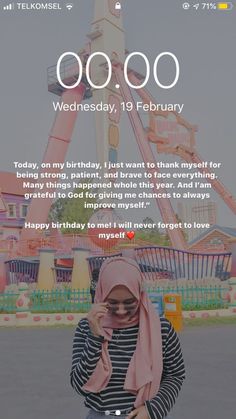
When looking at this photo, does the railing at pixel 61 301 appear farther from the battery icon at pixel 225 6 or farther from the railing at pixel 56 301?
the battery icon at pixel 225 6

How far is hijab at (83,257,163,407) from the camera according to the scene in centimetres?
122

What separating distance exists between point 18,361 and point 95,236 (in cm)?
296

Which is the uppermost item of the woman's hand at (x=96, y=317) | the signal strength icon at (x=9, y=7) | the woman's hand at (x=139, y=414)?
the signal strength icon at (x=9, y=7)

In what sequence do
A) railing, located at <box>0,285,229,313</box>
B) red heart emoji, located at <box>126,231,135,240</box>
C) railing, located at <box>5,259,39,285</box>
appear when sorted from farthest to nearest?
1. railing, located at <box>5,259,39,285</box>
2. railing, located at <box>0,285,229,313</box>
3. red heart emoji, located at <box>126,231,135,240</box>

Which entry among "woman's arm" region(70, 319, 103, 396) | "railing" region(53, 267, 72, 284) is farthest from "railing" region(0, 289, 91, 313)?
"woman's arm" region(70, 319, 103, 396)

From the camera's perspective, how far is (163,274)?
8922mm

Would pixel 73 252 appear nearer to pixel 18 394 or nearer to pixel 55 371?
pixel 55 371

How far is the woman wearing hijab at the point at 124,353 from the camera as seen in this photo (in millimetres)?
1228

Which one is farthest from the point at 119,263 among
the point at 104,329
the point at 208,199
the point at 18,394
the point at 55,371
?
the point at 208,199

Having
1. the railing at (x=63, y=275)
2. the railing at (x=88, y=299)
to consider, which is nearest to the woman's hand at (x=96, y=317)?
the railing at (x=88, y=299)

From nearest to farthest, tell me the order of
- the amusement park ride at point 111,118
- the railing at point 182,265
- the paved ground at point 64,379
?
the paved ground at point 64,379 < the amusement park ride at point 111,118 < the railing at point 182,265


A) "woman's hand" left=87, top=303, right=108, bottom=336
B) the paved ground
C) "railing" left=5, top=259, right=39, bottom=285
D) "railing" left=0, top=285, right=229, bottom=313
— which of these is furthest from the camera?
"railing" left=5, top=259, right=39, bottom=285

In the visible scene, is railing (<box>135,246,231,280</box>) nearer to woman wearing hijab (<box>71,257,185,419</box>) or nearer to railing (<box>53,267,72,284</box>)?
railing (<box>53,267,72,284</box>)

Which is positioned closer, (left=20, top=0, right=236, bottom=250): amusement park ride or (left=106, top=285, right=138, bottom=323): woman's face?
(left=106, top=285, right=138, bottom=323): woman's face
